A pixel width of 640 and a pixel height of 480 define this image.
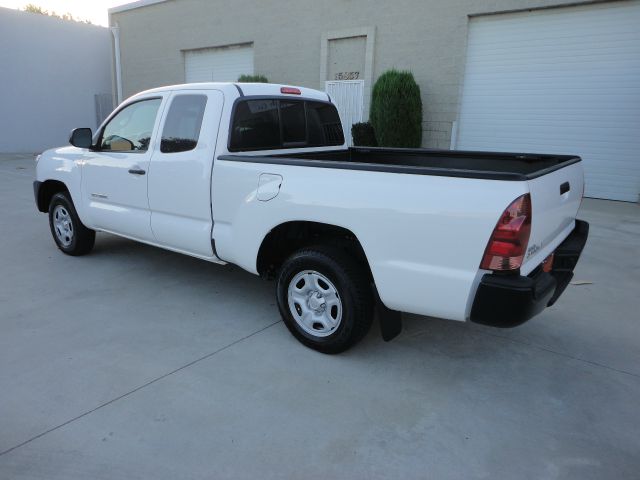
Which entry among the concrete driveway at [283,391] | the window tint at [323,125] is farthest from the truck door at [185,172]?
the window tint at [323,125]

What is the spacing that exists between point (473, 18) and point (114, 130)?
8.98m

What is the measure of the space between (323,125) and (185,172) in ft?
5.04

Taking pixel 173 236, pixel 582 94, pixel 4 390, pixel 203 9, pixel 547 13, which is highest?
pixel 203 9

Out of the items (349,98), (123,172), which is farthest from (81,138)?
(349,98)

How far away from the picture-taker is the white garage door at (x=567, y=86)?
966 cm

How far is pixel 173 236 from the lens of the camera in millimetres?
4348

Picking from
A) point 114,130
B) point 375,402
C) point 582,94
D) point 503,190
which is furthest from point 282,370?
point 582,94

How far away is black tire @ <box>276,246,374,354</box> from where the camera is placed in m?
3.29

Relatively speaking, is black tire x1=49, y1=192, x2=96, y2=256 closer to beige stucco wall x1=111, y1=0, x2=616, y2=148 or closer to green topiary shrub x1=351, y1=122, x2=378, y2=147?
green topiary shrub x1=351, y1=122, x2=378, y2=147

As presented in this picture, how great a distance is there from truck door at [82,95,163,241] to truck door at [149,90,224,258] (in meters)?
0.17

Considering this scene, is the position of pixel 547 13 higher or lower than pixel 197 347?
higher

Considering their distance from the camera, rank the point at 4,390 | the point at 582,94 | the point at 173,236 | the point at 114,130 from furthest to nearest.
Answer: the point at 582,94
the point at 114,130
the point at 173,236
the point at 4,390

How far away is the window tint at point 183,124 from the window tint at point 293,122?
74 centimetres

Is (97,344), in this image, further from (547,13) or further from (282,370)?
(547,13)
